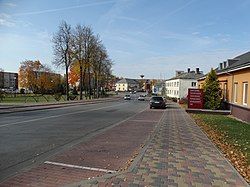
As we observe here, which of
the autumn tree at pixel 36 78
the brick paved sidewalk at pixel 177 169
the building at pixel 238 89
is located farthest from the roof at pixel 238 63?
the autumn tree at pixel 36 78

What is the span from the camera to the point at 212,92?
1170 inches

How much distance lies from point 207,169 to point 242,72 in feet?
54.9

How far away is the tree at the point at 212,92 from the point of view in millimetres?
29422

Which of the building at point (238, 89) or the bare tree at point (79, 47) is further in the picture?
the bare tree at point (79, 47)

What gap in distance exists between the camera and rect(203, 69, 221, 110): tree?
29422mm

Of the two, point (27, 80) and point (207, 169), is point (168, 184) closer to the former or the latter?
point (207, 169)

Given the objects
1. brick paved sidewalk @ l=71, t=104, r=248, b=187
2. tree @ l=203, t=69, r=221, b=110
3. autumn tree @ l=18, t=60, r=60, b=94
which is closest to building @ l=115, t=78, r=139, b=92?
autumn tree @ l=18, t=60, r=60, b=94

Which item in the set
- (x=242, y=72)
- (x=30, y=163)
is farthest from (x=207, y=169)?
(x=242, y=72)

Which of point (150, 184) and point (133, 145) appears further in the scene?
point (133, 145)

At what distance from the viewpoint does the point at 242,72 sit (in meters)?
21.9

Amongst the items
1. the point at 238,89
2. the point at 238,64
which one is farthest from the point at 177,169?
the point at 238,64

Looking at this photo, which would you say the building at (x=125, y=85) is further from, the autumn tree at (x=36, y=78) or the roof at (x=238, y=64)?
the roof at (x=238, y=64)

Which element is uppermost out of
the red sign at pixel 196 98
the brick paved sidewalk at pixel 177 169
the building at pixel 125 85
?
the building at pixel 125 85

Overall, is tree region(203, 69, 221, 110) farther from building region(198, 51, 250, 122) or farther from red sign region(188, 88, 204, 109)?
building region(198, 51, 250, 122)
